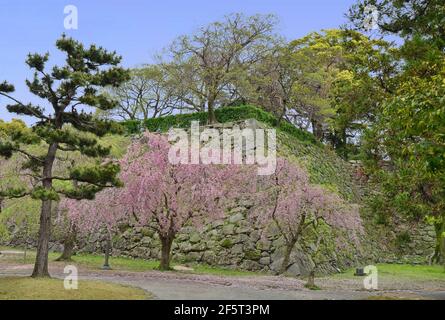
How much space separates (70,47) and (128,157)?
588 centimetres

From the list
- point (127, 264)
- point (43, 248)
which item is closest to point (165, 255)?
point (127, 264)

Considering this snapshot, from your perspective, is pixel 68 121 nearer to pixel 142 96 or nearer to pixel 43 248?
pixel 43 248

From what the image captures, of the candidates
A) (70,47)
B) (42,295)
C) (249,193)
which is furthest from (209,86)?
(42,295)

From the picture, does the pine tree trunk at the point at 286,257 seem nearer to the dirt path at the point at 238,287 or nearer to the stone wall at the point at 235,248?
the stone wall at the point at 235,248

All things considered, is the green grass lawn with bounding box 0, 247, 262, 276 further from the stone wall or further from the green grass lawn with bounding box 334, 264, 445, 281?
Result: the green grass lawn with bounding box 334, 264, 445, 281

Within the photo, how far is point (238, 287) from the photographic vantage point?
45.9ft

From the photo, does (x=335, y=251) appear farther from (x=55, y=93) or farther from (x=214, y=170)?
(x=55, y=93)

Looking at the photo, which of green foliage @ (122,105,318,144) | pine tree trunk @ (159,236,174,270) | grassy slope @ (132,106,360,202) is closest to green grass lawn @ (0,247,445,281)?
pine tree trunk @ (159,236,174,270)

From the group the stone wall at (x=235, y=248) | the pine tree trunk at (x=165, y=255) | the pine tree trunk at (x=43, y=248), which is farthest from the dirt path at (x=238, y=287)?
the stone wall at (x=235, y=248)

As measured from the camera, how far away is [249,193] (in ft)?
70.9
